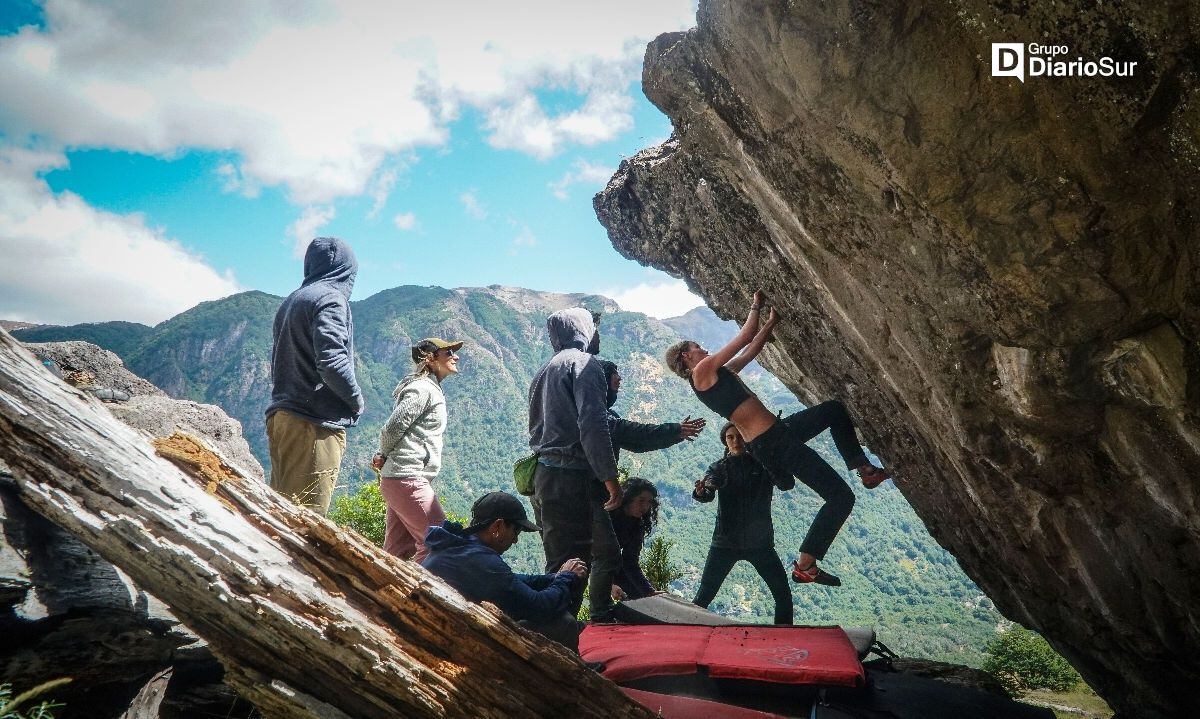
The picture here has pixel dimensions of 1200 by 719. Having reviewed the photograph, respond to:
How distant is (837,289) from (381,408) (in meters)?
191

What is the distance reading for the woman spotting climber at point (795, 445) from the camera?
6844 millimetres

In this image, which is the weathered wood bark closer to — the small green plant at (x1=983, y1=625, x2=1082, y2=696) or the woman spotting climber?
the woman spotting climber

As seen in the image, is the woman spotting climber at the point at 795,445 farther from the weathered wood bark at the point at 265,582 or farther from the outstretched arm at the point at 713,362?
the weathered wood bark at the point at 265,582

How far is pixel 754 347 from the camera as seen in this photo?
742 centimetres

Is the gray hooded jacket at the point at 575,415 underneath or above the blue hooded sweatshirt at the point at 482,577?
above

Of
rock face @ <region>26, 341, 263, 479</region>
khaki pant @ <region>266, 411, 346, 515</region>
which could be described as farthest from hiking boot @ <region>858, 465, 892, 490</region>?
rock face @ <region>26, 341, 263, 479</region>

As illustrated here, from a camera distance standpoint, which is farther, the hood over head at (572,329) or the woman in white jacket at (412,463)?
the hood over head at (572,329)

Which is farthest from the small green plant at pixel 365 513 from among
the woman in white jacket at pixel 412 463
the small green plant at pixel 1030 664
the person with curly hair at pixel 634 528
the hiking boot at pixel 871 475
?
the small green plant at pixel 1030 664

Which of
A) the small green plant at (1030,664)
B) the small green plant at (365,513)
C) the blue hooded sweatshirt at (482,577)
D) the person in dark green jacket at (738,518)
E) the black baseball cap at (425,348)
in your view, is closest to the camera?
the blue hooded sweatshirt at (482,577)

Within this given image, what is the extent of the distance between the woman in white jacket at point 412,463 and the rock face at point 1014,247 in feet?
14.3

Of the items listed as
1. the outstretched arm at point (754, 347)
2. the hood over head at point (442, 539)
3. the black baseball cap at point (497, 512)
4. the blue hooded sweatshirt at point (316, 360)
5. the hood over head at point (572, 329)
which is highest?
the outstretched arm at point (754, 347)

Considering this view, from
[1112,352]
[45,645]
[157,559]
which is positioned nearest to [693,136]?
[1112,352]

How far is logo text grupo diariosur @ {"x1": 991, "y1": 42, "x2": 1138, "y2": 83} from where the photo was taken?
318 centimetres

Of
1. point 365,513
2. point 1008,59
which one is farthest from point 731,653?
point 365,513
